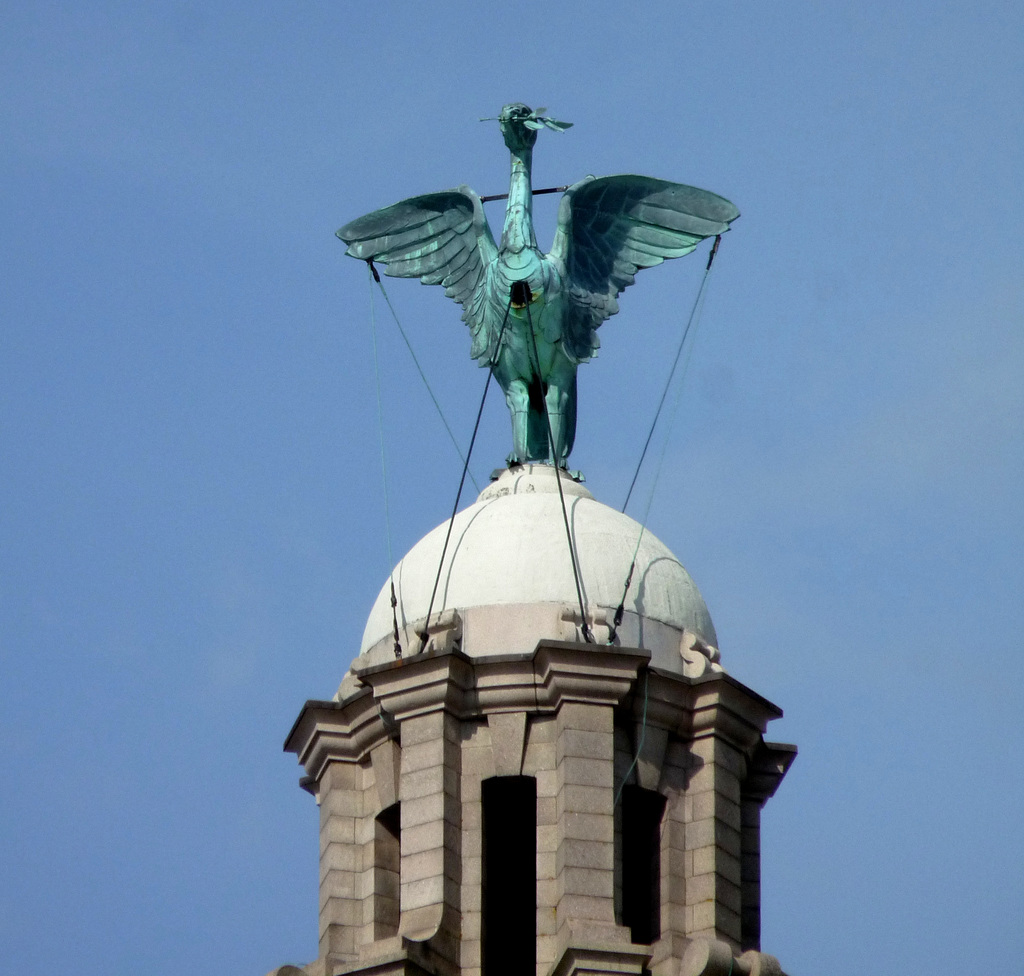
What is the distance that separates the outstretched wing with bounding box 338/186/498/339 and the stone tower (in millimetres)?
4215

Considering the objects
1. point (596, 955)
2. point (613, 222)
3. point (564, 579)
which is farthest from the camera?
point (613, 222)

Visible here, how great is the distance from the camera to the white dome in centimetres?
4903

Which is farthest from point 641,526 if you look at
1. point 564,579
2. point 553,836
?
point 553,836

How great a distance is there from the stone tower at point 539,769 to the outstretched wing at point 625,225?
3.93 metres

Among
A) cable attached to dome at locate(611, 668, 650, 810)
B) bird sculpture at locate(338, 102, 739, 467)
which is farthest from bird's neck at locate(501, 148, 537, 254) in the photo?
cable attached to dome at locate(611, 668, 650, 810)

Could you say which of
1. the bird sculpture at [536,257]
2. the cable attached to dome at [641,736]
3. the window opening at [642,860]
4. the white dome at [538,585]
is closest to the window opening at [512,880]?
the window opening at [642,860]

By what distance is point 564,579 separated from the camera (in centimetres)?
4938

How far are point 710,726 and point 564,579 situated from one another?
2.71m

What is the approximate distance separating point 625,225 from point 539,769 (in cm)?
929

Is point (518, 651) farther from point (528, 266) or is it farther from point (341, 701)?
point (528, 266)

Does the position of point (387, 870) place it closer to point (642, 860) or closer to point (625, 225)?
point (642, 860)

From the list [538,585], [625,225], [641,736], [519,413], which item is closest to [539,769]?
[641,736]

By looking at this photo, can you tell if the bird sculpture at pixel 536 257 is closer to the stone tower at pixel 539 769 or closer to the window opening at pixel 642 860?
the stone tower at pixel 539 769

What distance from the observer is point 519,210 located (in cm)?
5281
